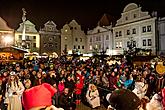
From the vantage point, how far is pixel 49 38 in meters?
57.2

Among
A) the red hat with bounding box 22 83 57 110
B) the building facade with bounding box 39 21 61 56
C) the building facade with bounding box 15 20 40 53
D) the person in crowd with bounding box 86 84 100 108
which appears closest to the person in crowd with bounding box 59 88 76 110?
the person in crowd with bounding box 86 84 100 108

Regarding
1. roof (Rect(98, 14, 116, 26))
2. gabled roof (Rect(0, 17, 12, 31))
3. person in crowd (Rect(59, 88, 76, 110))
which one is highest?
roof (Rect(98, 14, 116, 26))

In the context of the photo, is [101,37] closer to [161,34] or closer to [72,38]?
[72,38]

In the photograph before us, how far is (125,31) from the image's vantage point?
161 feet

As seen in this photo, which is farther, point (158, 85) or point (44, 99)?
point (158, 85)

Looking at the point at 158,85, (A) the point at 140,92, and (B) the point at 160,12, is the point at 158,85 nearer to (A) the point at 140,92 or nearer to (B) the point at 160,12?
(A) the point at 140,92

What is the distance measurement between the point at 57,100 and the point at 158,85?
374cm

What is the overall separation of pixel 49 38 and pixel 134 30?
59.0ft

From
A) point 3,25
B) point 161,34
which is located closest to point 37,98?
point 161,34

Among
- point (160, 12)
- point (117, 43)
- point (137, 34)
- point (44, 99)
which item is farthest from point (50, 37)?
point (44, 99)

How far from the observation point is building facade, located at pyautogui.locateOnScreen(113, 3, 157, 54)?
143ft

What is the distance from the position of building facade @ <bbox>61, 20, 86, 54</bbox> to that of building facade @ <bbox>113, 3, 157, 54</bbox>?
10909 mm

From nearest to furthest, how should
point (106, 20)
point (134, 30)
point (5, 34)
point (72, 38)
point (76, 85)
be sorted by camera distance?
1. point (76, 85)
2. point (134, 30)
3. point (5, 34)
4. point (72, 38)
5. point (106, 20)

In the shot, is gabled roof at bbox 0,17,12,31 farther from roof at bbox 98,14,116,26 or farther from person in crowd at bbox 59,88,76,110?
person in crowd at bbox 59,88,76,110
